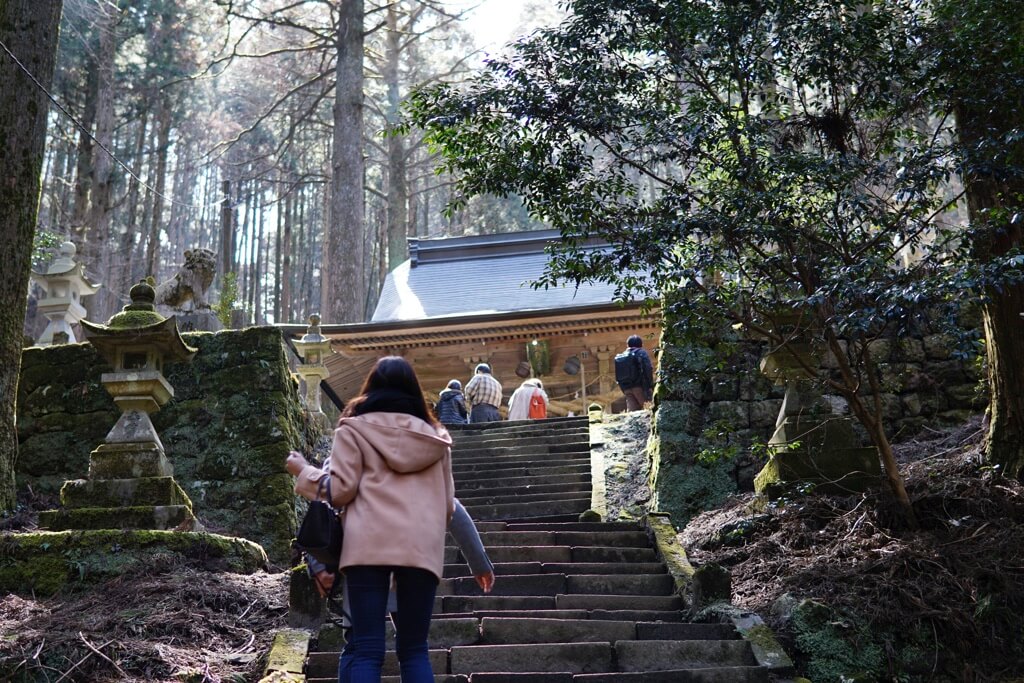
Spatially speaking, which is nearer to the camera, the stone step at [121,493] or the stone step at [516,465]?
the stone step at [121,493]

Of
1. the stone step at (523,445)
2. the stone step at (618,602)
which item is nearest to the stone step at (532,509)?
the stone step at (523,445)

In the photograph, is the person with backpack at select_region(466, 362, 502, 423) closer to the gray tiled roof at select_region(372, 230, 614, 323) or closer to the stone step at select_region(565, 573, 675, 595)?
the gray tiled roof at select_region(372, 230, 614, 323)

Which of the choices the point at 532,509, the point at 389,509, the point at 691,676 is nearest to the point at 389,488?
the point at 389,509

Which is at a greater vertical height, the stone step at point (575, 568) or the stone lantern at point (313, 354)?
the stone lantern at point (313, 354)

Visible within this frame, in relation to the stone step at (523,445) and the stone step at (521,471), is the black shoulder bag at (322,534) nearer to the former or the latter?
the stone step at (521,471)

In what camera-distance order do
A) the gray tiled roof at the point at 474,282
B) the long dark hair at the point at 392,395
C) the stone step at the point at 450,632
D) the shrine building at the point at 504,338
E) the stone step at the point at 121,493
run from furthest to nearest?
1. the gray tiled roof at the point at 474,282
2. the shrine building at the point at 504,338
3. the stone step at the point at 121,493
4. the stone step at the point at 450,632
5. the long dark hair at the point at 392,395

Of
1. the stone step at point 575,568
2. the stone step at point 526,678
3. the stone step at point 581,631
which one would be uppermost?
the stone step at point 575,568

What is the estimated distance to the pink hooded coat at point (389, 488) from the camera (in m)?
3.46

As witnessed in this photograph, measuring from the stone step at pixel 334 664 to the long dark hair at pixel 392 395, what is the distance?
5.84 ft

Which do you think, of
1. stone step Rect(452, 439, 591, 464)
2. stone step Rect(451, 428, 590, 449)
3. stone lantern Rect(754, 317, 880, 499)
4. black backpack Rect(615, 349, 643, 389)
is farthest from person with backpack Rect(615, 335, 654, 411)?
stone lantern Rect(754, 317, 880, 499)

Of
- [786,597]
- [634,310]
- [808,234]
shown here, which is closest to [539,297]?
[634,310]

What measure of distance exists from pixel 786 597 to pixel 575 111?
416 centimetres

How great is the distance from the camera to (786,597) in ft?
18.9

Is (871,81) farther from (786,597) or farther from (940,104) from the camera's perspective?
(786,597)
